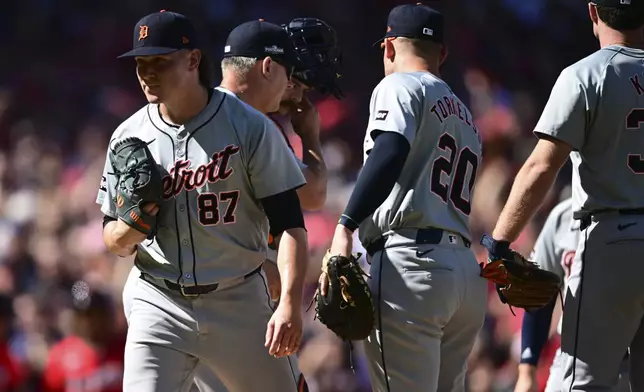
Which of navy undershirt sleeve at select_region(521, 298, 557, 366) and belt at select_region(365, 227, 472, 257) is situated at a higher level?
belt at select_region(365, 227, 472, 257)

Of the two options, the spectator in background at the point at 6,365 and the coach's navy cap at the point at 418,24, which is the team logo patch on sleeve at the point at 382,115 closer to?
the coach's navy cap at the point at 418,24

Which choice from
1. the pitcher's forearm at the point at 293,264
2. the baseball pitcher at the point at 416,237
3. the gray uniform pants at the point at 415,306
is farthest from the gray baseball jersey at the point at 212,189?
the gray uniform pants at the point at 415,306

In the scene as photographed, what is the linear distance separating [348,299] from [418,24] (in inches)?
42.8

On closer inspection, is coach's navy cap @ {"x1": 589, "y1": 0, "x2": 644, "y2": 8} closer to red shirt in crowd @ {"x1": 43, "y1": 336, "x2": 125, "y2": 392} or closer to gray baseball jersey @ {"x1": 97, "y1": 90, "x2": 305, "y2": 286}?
gray baseball jersey @ {"x1": 97, "y1": 90, "x2": 305, "y2": 286}

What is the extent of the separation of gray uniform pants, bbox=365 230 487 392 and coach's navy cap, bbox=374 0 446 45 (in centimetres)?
76

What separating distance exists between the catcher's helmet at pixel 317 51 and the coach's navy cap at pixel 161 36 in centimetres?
119

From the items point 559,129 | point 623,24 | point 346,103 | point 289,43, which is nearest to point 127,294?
point 289,43

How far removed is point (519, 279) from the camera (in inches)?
148

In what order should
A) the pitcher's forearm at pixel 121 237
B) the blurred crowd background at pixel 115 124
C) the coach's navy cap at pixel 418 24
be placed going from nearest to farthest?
the pitcher's forearm at pixel 121 237
the coach's navy cap at pixel 418 24
the blurred crowd background at pixel 115 124

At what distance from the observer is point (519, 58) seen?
361 inches

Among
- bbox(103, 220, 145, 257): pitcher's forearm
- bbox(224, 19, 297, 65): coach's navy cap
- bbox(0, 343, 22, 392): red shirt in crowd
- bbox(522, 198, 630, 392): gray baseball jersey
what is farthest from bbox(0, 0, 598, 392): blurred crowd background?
bbox(103, 220, 145, 257): pitcher's forearm

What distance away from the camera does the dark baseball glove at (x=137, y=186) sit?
3.62 metres

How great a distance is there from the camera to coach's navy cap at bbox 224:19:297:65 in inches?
179

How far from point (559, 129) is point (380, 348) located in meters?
0.95
